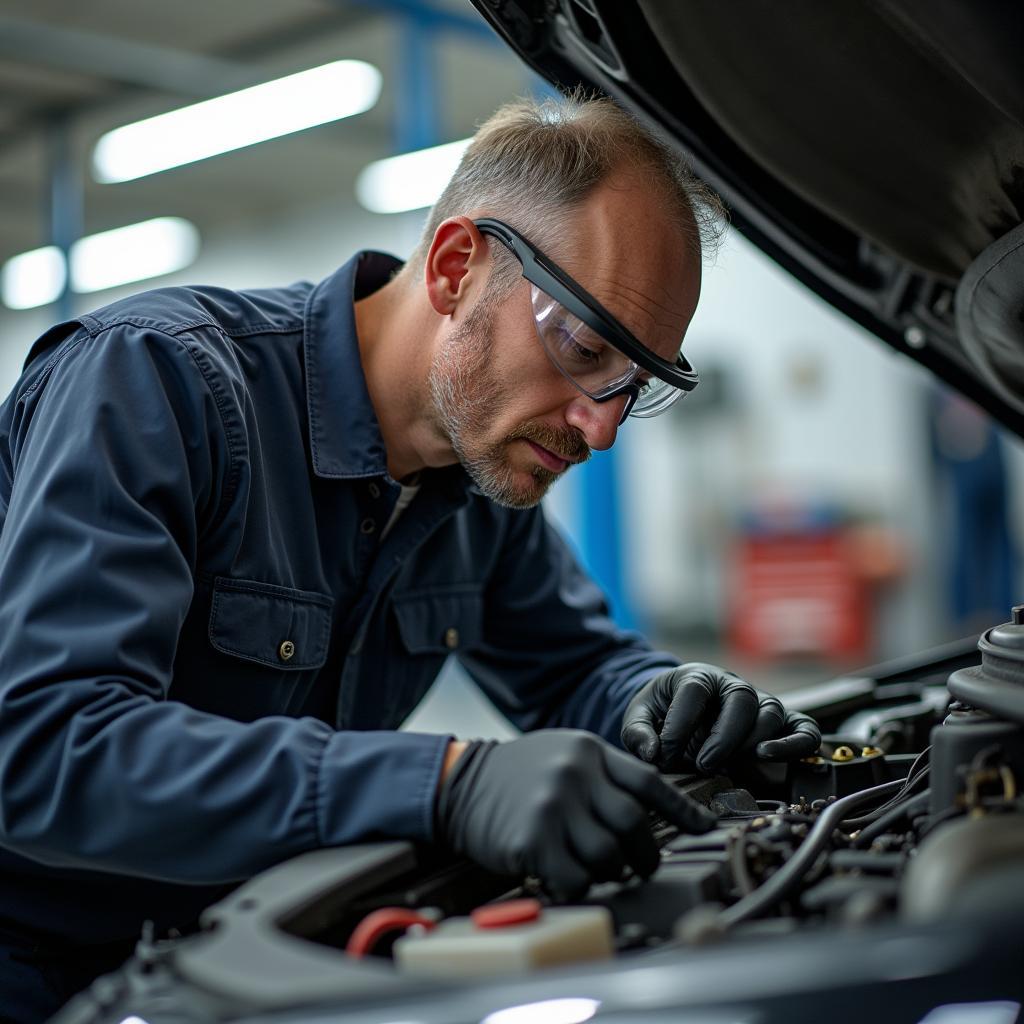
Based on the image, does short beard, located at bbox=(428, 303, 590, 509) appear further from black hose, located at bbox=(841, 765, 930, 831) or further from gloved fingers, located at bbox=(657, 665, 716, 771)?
black hose, located at bbox=(841, 765, 930, 831)

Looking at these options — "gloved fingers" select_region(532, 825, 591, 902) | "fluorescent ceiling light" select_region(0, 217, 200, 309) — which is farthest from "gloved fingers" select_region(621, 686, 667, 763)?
"fluorescent ceiling light" select_region(0, 217, 200, 309)

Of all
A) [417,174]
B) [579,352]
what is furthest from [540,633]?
[417,174]

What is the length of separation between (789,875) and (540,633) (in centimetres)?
105

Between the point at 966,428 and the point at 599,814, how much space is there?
699cm

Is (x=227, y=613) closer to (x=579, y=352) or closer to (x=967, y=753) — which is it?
(x=579, y=352)

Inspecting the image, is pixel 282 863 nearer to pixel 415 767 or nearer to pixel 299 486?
pixel 415 767

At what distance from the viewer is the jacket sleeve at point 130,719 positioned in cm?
Result: 102

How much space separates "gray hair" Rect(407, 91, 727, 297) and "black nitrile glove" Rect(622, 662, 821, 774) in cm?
53

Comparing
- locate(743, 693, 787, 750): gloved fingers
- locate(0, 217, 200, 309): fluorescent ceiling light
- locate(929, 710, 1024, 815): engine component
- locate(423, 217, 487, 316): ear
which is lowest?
locate(743, 693, 787, 750): gloved fingers

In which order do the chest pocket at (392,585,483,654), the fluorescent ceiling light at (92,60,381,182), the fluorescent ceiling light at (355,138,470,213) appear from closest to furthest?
the chest pocket at (392,585,483,654), the fluorescent ceiling light at (92,60,381,182), the fluorescent ceiling light at (355,138,470,213)

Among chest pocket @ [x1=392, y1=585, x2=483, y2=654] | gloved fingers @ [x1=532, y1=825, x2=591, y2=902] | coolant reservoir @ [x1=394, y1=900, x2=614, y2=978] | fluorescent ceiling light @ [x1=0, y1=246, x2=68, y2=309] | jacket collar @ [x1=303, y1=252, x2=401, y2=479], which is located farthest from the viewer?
fluorescent ceiling light @ [x1=0, y1=246, x2=68, y2=309]

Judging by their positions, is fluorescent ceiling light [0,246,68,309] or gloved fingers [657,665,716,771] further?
fluorescent ceiling light [0,246,68,309]

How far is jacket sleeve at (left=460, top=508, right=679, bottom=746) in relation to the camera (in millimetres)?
1933

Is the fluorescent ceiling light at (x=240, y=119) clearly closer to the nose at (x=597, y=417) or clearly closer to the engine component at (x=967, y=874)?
the nose at (x=597, y=417)
